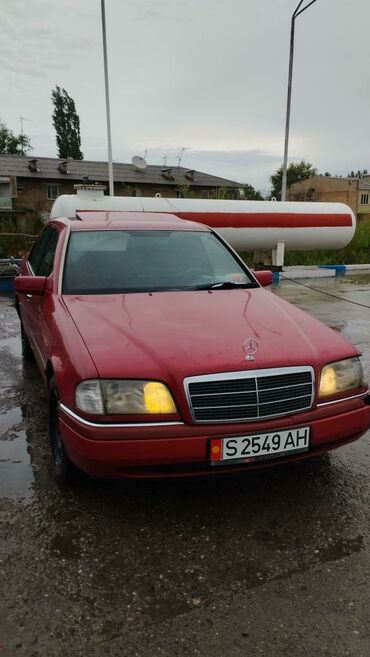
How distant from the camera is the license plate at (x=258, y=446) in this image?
2418 mm

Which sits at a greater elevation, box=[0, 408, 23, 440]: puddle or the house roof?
the house roof

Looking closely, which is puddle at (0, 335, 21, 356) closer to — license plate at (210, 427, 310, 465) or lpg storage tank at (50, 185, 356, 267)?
license plate at (210, 427, 310, 465)

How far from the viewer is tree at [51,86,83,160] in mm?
52594

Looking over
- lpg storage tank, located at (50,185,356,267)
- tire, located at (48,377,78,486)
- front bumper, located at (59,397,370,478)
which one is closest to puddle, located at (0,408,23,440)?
tire, located at (48,377,78,486)

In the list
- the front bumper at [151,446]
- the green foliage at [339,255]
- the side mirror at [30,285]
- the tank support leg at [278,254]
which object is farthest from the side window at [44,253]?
the green foliage at [339,255]

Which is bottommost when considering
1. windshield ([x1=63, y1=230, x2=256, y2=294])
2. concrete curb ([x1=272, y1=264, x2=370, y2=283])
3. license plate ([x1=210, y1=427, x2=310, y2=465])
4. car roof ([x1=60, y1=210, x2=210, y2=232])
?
concrete curb ([x1=272, y1=264, x2=370, y2=283])

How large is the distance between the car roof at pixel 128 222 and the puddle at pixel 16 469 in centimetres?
168

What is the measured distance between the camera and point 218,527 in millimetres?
2619

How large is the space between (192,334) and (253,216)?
10357mm

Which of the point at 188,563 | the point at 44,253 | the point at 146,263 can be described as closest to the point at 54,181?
the point at 44,253

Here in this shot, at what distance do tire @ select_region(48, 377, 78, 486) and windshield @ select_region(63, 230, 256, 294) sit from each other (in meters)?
0.77

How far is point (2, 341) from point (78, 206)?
5268 millimetres

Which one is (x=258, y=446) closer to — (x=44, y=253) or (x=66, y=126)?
(x=44, y=253)

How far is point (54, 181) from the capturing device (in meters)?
39.3
